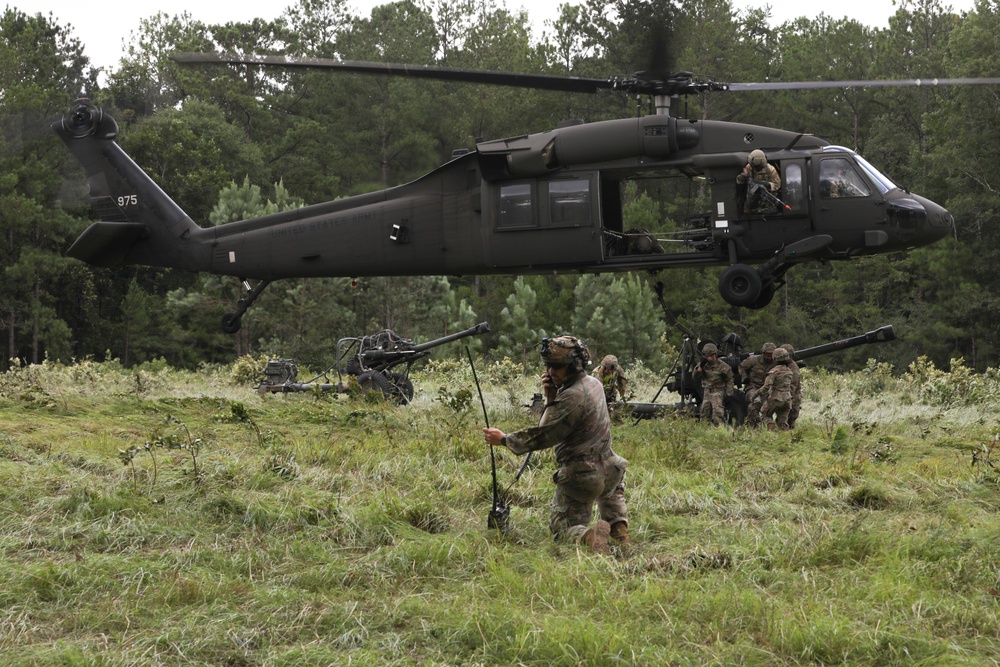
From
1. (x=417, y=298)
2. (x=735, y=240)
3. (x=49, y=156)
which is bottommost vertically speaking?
(x=417, y=298)

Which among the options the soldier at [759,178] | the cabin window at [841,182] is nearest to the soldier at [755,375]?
the soldier at [759,178]

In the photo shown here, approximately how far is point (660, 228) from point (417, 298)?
30.0 ft

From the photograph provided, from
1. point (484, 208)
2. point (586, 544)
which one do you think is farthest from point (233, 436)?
point (586, 544)

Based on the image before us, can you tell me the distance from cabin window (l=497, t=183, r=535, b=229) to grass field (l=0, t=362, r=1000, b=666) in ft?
11.2

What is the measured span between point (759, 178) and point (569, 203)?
2.23m

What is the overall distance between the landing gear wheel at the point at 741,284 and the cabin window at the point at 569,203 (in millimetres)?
1772

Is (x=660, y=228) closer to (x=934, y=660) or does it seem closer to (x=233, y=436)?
(x=233, y=436)

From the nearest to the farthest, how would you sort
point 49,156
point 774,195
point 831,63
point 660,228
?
1. point 774,195
2. point 660,228
3. point 49,156
4. point 831,63

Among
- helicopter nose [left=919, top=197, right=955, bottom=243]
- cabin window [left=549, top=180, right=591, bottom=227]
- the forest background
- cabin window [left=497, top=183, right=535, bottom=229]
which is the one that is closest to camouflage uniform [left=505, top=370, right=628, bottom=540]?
cabin window [left=549, top=180, right=591, bottom=227]

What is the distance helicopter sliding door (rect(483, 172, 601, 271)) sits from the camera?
12.7m

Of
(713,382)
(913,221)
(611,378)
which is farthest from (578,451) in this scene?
(913,221)

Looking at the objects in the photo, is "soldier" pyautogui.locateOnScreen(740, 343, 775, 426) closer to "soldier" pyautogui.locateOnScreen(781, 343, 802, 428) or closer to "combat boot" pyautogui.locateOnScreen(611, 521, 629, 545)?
"soldier" pyautogui.locateOnScreen(781, 343, 802, 428)

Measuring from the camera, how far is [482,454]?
9.52 m

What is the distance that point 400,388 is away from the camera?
1422cm
